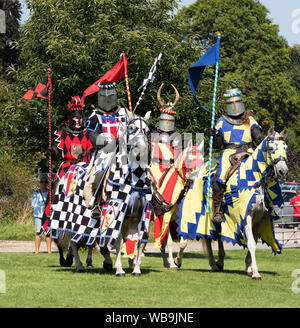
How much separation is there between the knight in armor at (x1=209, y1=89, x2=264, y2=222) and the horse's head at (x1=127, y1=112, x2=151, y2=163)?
1847 mm

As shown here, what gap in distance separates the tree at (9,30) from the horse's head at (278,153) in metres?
37.8

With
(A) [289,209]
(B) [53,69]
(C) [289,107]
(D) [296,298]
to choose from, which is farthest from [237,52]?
(D) [296,298]

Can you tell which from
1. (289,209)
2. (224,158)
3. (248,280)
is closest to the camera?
(248,280)

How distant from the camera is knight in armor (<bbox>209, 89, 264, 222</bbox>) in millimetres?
13234

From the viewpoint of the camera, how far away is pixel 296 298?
1005 cm

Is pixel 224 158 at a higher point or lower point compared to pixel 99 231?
higher

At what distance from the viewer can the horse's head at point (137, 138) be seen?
11523mm

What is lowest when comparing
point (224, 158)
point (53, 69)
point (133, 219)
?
point (133, 219)

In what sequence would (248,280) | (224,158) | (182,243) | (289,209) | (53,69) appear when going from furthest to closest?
1. (289,209)
2. (53,69)
3. (182,243)
4. (224,158)
5. (248,280)

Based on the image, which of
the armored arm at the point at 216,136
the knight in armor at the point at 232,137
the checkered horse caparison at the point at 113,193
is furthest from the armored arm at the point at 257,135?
the checkered horse caparison at the point at 113,193

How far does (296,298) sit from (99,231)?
12.3 feet

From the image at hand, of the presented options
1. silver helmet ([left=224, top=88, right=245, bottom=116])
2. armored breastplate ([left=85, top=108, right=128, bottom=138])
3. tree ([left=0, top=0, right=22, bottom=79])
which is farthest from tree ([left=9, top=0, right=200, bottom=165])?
tree ([left=0, top=0, right=22, bottom=79])

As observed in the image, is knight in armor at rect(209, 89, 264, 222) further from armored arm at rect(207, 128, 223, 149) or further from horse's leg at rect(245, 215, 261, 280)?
horse's leg at rect(245, 215, 261, 280)
